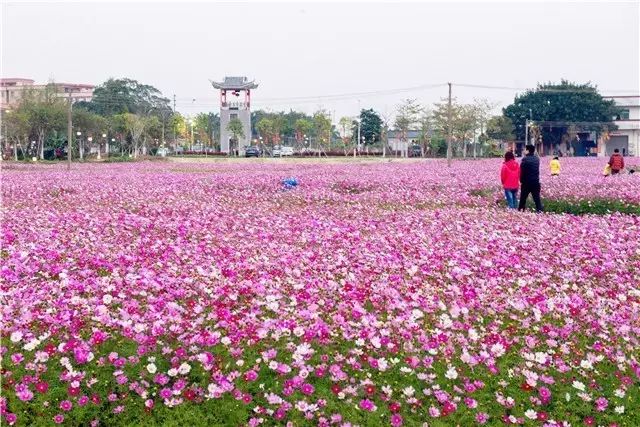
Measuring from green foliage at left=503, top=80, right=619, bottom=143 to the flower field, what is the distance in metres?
81.9

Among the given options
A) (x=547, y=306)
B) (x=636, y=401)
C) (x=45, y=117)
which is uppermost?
(x=45, y=117)

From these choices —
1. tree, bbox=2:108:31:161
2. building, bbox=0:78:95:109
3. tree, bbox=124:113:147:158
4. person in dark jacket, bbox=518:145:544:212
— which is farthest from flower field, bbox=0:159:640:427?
building, bbox=0:78:95:109

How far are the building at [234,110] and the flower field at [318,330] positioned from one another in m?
76.6

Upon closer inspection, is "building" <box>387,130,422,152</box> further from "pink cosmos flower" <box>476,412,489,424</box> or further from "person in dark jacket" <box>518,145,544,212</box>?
"pink cosmos flower" <box>476,412,489,424</box>

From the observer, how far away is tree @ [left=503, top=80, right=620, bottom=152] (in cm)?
8712

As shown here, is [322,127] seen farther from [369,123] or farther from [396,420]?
[396,420]

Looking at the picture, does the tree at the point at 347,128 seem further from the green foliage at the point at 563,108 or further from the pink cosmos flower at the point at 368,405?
the pink cosmos flower at the point at 368,405

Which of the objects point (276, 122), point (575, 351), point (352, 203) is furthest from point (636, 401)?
point (276, 122)

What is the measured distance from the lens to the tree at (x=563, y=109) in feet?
286

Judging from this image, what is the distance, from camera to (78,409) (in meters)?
5.27

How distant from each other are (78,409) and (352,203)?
13.2 meters

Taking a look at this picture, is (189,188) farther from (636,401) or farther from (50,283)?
(636,401)

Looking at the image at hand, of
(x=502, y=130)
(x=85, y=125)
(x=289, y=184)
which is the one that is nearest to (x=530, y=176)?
(x=289, y=184)

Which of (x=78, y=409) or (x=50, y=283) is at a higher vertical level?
(x=50, y=283)
